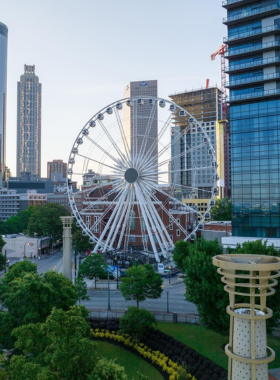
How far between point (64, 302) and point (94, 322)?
9.17 m

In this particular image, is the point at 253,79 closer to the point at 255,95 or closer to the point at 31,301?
the point at 255,95

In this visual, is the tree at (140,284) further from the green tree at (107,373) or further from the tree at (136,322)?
the green tree at (107,373)

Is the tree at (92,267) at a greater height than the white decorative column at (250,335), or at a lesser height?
lesser

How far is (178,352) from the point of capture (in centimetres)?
2916

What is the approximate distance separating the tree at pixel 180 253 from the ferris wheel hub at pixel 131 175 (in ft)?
37.3

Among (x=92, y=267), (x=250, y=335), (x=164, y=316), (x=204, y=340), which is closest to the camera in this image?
(x=250, y=335)

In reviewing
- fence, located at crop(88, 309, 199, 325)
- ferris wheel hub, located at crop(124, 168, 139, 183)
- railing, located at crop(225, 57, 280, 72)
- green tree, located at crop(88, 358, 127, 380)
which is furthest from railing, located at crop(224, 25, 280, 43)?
green tree, located at crop(88, 358, 127, 380)

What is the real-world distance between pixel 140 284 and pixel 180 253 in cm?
1545

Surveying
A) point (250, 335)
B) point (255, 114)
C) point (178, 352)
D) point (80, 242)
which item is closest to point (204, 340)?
point (178, 352)

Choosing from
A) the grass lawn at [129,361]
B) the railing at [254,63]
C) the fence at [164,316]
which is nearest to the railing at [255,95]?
the railing at [254,63]

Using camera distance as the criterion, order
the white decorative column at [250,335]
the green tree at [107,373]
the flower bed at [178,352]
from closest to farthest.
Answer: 1. the white decorative column at [250,335]
2. the green tree at [107,373]
3. the flower bed at [178,352]

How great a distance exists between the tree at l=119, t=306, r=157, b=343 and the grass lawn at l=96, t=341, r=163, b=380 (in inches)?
59.8

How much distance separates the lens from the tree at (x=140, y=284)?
126ft

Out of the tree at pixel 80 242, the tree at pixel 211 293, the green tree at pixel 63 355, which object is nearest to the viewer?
the green tree at pixel 63 355
